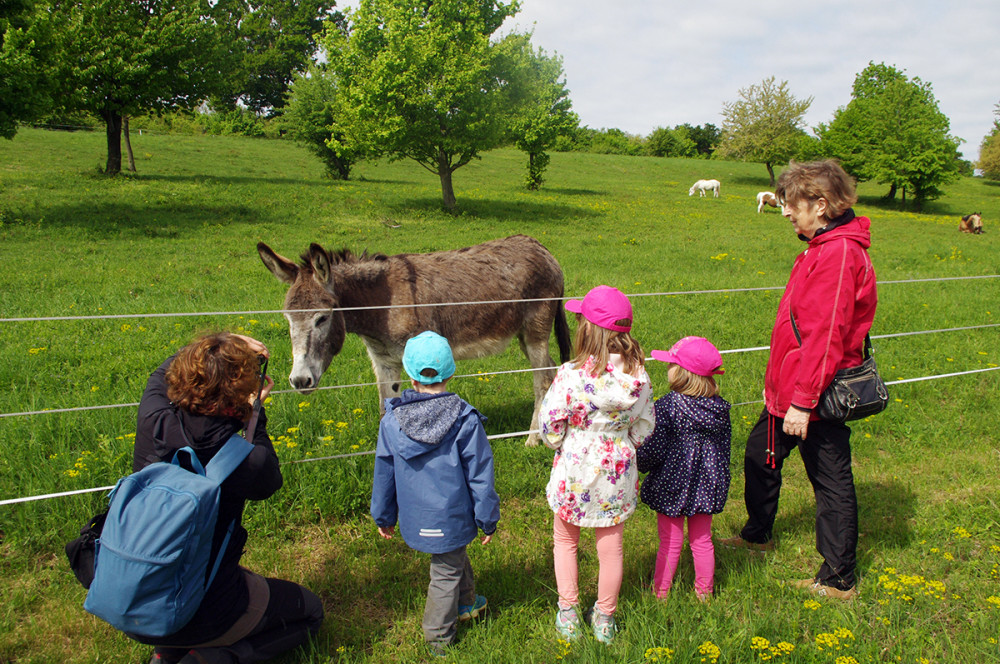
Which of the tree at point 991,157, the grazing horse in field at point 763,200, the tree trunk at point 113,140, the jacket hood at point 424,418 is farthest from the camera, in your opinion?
the tree at point 991,157

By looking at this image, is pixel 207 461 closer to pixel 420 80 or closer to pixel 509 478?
pixel 509 478

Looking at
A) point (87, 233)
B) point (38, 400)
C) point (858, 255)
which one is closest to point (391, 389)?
point (38, 400)

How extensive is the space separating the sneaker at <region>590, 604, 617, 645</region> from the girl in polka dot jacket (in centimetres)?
56

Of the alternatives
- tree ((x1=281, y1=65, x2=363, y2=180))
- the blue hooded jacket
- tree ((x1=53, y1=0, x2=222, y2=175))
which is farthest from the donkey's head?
tree ((x1=281, y1=65, x2=363, y2=180))

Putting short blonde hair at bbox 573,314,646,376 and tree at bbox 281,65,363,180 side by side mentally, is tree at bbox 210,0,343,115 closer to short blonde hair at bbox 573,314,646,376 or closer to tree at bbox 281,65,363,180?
tree at bbox 281,65,363,180

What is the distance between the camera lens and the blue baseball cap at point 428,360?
108 inches

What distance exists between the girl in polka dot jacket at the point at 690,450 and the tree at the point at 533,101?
23370mm

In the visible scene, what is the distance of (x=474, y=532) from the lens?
9.51ft

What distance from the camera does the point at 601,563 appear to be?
3.00 metres

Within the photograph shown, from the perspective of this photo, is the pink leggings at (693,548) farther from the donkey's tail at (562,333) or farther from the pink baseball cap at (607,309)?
the donkey's tail at (562,333)

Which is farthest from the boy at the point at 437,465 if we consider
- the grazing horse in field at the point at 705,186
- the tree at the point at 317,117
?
the grazing horse in field at the point at 705,186

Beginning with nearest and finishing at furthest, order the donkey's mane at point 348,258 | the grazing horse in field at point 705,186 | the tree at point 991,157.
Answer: the donkey's mane at point 348,258 < the grazing horse in field at point 705,186 < the tree at point 991,157

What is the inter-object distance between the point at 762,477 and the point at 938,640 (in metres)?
1.14

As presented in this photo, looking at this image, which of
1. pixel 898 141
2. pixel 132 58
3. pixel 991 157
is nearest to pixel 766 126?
pixel 898 141
